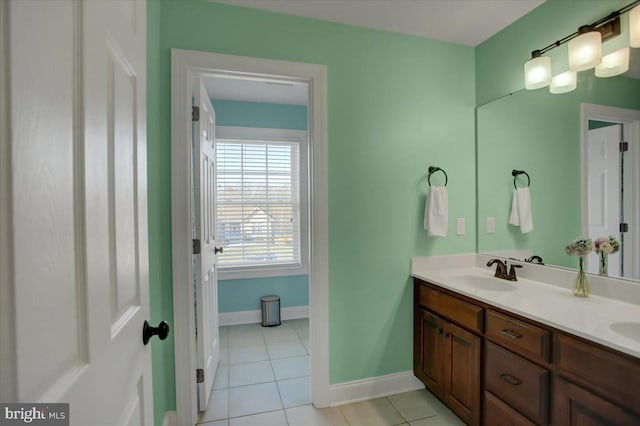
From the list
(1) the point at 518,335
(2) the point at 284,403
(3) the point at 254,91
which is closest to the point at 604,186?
(1) the point at 518,335

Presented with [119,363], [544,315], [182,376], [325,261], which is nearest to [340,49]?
[325,261]

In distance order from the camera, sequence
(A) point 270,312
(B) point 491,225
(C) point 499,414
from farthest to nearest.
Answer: (A) point 270,312 < (B) point 491,225 < (C) point 499,414

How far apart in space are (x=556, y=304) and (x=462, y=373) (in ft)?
2.15

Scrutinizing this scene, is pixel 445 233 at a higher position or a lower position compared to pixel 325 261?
higher

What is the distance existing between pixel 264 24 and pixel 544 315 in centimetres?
219

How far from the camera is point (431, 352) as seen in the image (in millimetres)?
2025

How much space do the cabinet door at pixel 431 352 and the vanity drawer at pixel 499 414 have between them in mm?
354

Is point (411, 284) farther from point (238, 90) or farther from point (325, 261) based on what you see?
point (238, 90)

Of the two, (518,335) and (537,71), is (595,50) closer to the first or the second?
(537,71)

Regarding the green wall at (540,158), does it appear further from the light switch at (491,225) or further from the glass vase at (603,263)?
the glass vase at (603,263)

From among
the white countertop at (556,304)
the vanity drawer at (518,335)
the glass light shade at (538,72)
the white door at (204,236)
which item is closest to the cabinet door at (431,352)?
the white countertop at (556,304)

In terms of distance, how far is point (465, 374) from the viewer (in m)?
1.72

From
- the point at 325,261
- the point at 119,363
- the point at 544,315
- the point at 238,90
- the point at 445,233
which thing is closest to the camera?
the point at 119,363

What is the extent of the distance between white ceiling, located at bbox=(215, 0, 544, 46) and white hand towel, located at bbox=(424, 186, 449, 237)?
1.13m
